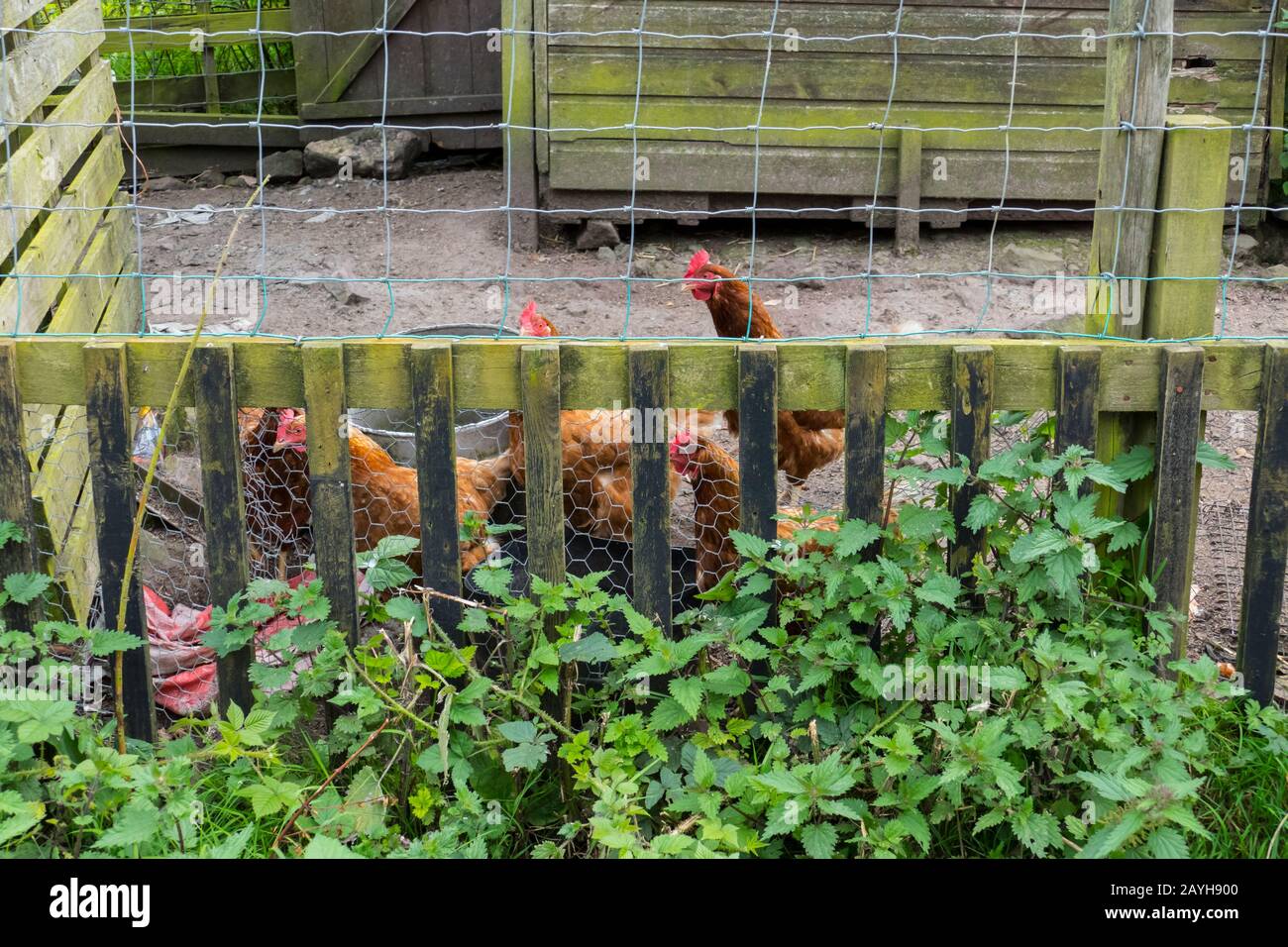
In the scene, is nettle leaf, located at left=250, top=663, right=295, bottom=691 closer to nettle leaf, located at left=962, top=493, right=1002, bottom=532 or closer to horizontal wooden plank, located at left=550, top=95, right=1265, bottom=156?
nettle leaf, located at left=962, top=493, right=1002, bottom=532

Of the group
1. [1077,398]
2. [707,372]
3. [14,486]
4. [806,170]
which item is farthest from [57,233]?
[806,170]

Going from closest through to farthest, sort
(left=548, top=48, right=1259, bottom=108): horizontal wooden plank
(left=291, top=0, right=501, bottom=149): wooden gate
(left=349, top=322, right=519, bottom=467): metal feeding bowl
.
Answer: (left=349, top=322, right=519, bottom=467): metal feeding bowl, (left=548, top=48, right=1259, bottom=108): horizontal wooden plank, (left=291, top=0, right=501, bottom=149): wooden gate

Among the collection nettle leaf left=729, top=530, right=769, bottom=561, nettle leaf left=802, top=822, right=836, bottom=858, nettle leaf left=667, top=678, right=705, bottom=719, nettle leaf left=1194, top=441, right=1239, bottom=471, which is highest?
nettle leaf left=1194, top=441, right=1239, bottom=471

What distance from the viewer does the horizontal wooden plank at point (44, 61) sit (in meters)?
3.59

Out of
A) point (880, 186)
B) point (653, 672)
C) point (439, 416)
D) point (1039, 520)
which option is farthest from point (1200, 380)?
point (880, 186)

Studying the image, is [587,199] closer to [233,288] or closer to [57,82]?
[233,288]

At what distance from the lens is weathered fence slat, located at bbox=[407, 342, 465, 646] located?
280 centimetres

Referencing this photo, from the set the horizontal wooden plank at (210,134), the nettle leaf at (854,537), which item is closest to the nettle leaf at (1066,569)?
the nettle leaf at (854,537)

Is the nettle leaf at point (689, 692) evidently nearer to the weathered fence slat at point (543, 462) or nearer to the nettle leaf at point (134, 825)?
the weathered fence slat at point (543, 462)

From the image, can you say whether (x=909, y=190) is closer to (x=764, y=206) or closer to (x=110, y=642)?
(x=764, y=206)

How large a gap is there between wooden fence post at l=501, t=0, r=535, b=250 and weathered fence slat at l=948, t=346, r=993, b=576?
5.21m

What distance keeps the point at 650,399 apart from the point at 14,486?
1.51 m

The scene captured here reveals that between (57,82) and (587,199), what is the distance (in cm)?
425

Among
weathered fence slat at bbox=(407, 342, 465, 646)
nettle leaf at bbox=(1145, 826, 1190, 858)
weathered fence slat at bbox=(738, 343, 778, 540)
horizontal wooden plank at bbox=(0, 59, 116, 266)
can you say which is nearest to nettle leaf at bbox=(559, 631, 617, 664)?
weathered fence slat at bbox=(407, 342, 465, 646)
